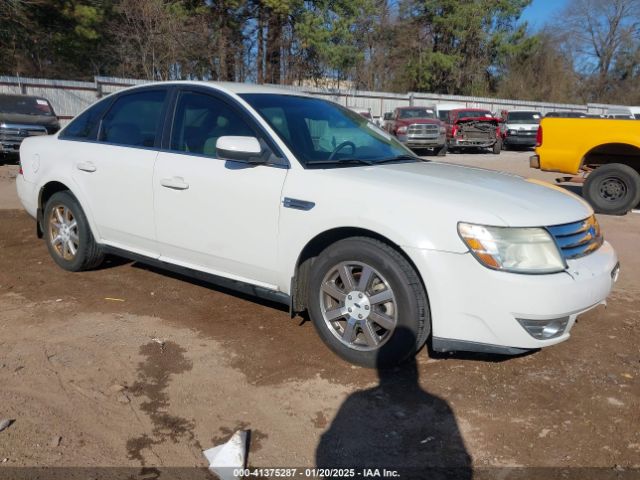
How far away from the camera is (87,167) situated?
15.4 feet

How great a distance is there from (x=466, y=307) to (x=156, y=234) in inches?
95.5

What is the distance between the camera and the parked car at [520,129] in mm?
25000

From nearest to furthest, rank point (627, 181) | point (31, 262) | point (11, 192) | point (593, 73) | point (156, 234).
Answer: point (156, 234), point (31, 262), point (627, 181), point (11, 192), point (593, 73)

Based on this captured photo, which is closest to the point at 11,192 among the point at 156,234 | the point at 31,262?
the point at 31,262

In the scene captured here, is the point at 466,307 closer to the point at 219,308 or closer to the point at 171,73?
the point at 219,308

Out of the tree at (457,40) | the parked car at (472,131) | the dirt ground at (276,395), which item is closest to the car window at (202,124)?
the dirt ground at (276,395)

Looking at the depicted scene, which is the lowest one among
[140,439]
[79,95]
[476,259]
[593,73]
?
[140,439]

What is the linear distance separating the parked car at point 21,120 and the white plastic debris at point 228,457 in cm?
1376

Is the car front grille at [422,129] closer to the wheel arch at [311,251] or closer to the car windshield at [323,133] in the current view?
the car windshield at [323,133]

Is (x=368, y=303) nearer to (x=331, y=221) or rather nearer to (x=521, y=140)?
(x=331, y=221)

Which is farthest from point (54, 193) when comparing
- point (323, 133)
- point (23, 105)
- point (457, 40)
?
point (457, 40)

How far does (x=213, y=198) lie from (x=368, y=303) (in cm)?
132

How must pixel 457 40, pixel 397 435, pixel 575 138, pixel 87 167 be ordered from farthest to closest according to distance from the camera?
1. pixel 457 40
2. pixel 575 138
3. pixel 87 167
4. pixel 397 435

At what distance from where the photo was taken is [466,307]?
9.86 feet
